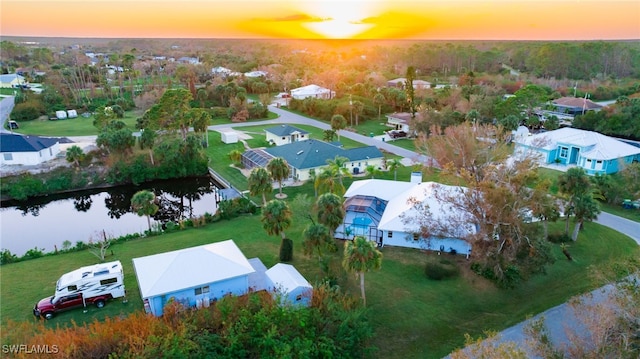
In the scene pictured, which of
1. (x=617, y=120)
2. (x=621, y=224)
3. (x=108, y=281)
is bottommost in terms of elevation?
(x=621, y=224)

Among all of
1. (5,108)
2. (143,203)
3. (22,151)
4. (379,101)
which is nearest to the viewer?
(143,203)

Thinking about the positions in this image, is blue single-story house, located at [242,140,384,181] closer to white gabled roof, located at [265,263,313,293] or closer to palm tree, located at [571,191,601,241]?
white gabled roof, located at [265,263,313,293]

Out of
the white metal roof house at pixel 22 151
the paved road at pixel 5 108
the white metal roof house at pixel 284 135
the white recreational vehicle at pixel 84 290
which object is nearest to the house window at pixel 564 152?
the white metal roof house at pixel 284 135

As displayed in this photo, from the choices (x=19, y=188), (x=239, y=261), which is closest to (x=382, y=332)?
(x=239, y=261)

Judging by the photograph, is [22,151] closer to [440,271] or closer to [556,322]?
[440,271]

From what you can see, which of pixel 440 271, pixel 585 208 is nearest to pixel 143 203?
pixel 440 271

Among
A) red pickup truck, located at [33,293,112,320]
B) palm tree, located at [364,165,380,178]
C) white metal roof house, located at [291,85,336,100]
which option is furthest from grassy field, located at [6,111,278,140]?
red pickup truck, located at [33,293,112,320]

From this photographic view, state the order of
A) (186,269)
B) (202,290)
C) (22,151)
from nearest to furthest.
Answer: (202,290) → (186,269) → (22,151)

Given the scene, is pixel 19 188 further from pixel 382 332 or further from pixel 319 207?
pixel 382 332
